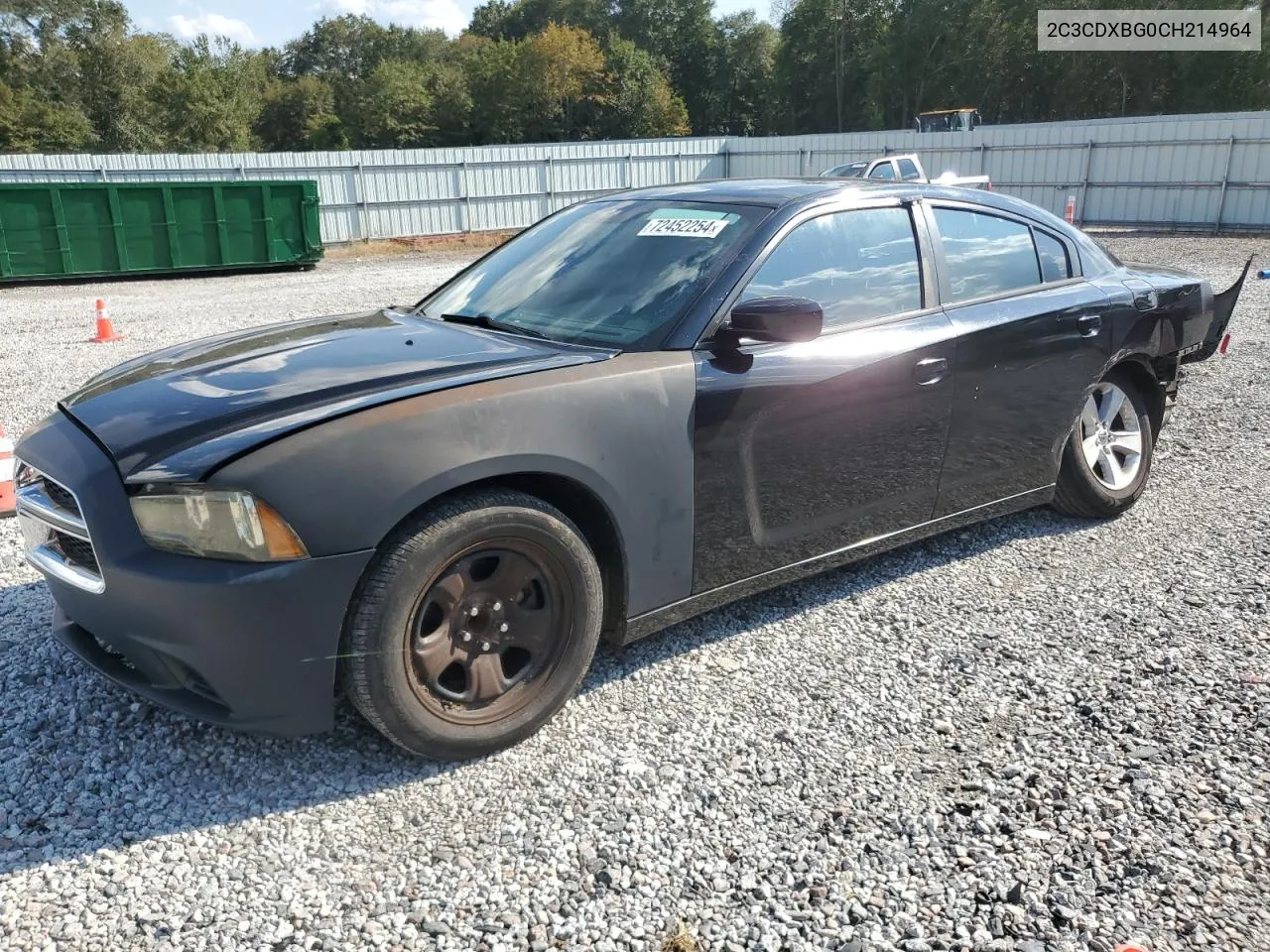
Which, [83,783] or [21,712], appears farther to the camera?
[21,712]

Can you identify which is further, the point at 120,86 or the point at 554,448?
the point at 120,86

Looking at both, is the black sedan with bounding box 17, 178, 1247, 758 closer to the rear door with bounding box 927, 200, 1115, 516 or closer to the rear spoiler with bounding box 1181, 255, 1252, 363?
the rear door with bounding box 927, 200, 1115, 516

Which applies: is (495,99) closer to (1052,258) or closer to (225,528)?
(1052,258)

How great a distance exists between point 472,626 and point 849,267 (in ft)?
6.43

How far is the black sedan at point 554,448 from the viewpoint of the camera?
2.40 m

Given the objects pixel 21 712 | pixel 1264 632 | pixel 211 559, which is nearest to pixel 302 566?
pixel 211 559

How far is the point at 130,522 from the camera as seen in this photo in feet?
7.95

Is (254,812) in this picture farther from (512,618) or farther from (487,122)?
(487,122)

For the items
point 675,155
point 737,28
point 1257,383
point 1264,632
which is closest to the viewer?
point 1264,632

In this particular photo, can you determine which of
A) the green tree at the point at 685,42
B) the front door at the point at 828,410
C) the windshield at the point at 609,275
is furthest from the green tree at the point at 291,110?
the front door at the point at 828,410

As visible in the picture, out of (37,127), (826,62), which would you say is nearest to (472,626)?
(37,127)

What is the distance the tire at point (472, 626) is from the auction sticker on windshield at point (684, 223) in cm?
129

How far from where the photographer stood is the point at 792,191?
3615 millimetres

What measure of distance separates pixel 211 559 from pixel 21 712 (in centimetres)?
120
